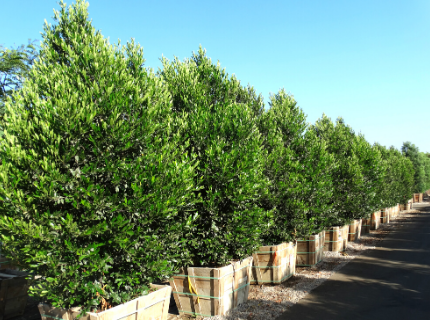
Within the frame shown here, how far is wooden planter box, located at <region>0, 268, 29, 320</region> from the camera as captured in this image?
23.6 ft

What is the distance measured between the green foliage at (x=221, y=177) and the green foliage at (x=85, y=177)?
4.13 ft

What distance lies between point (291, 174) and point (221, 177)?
377 cm

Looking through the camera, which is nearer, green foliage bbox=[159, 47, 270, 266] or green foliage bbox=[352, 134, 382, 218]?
green foliage bbox=[159, 47, 270, 266]

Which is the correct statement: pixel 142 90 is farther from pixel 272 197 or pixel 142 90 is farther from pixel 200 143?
pixel 272 197

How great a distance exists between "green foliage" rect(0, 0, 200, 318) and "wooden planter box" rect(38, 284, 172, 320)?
16 centimetres

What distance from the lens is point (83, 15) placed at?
5828 mm

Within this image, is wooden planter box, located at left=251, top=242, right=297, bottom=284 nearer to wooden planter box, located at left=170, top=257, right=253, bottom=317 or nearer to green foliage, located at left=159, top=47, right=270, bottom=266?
green foliage, located at left=159, top=47, right=270, bottom=266

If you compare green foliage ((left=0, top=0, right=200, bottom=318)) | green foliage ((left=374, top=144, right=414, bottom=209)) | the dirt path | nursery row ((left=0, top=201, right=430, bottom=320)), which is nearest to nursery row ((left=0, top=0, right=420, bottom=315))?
green foliage ((left=0, top=0, right=200, bottom=318))

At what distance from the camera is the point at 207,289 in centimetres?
677

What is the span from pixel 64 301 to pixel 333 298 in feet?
21.5

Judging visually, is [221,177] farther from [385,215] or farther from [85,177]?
[385,215]

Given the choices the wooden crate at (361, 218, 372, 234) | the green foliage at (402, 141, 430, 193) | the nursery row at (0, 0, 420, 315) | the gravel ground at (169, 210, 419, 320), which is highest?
the green foliage at (402, 141, 430, 193)

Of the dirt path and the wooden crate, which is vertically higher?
the wooden crate

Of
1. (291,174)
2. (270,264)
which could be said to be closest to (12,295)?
(270,264)
